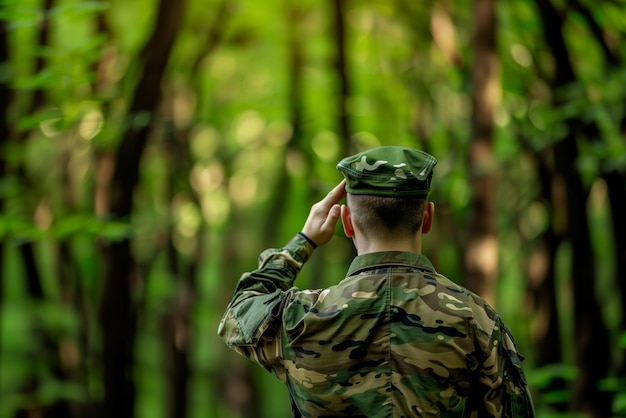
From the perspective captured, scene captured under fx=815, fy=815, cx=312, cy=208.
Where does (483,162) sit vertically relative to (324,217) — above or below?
below

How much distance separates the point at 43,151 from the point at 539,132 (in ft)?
24.5

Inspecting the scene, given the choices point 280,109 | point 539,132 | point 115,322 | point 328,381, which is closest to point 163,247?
point 280,109

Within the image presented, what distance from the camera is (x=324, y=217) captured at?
2.64 metres

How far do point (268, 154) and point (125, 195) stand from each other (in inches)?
401

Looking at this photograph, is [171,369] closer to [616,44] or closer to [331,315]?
[616,44]

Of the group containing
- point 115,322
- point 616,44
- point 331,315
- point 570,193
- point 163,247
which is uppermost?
point 616,44

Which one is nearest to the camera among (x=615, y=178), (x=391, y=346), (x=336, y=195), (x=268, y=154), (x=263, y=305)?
(x=391, y=346)

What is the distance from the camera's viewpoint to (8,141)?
6531 mm

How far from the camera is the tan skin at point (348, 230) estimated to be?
7.92 feet

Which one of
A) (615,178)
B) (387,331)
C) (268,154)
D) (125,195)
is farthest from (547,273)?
(268,154)

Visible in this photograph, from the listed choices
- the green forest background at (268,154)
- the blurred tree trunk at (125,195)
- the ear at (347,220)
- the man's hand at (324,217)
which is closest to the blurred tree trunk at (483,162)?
→ the green forest background at (268,154)

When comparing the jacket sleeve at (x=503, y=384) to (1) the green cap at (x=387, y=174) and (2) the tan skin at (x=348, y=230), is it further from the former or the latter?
(1) the green cap at (x=387, y=174)

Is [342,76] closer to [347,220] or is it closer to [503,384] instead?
[347,220]

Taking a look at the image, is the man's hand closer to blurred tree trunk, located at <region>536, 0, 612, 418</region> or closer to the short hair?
the short hair
